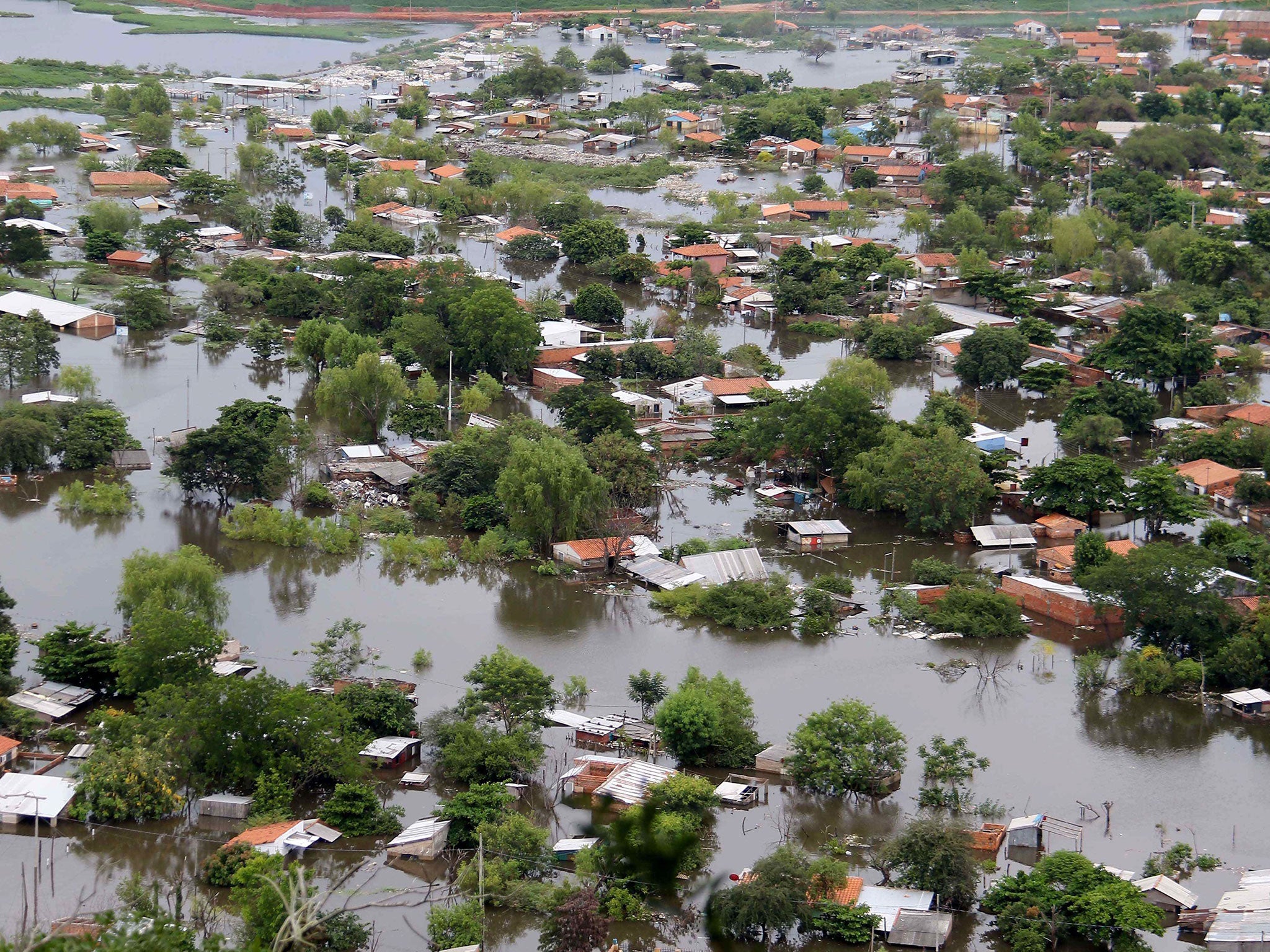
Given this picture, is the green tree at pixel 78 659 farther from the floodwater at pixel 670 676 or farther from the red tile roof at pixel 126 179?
the red tile roof at pixel 126 179

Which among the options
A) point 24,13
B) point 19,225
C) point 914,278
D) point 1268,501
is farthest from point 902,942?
point 24,13

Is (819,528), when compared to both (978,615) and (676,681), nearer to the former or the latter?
(978,615)

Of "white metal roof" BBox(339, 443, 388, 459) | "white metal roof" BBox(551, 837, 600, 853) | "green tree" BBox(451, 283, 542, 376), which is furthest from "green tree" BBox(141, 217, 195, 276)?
"white metal roof" BBox(551, 837, 600, 853)

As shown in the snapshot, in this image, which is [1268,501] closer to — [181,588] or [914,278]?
[914,278]

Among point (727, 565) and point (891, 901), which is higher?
point (727, 565)

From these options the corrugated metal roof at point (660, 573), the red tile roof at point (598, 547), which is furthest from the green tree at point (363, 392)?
the corrugated metal roof at point (660, 573)

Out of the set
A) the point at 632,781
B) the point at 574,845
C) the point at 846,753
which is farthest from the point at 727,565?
the point at 574,845

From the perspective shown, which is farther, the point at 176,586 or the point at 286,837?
the point at 176,586
